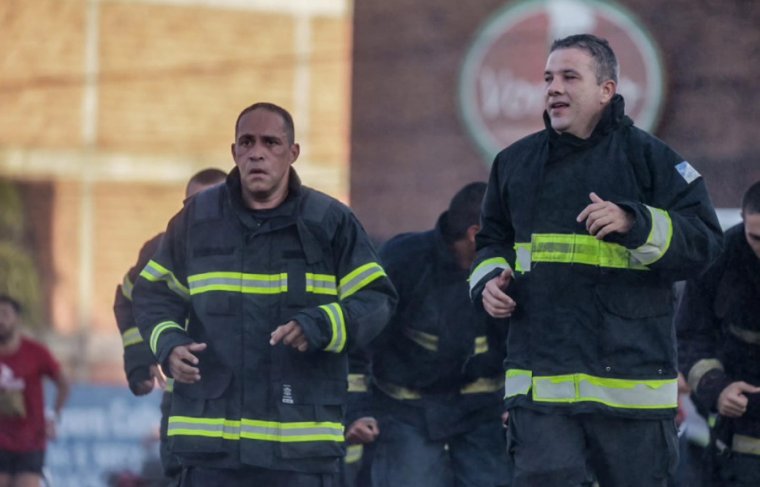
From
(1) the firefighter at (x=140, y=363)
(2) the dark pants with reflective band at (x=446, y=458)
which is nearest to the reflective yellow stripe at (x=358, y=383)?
(2) the dark pants with reflective band at (x=446, y=458)

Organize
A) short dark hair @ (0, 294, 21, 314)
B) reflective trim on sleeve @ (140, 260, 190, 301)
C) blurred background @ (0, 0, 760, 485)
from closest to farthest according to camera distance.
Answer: reflective trim on sleeve @ (140, 260, 190, 301) < short dark hair @ (0, 294, 21, 314) < blurred background @ (0, 0, 760, 485)

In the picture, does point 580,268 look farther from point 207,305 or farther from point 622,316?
point 207,305

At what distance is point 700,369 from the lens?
7242 millimetres

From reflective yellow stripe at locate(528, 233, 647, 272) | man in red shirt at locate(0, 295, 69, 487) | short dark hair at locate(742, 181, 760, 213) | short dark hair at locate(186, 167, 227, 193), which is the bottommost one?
man in red shirt at locate(0, 295, 69, 487)

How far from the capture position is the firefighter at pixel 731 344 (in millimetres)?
7152

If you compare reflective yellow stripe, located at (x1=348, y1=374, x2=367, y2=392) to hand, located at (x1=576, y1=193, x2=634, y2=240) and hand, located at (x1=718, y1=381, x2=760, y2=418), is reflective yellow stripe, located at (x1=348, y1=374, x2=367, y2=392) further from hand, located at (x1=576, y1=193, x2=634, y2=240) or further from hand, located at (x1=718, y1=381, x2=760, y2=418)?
hand, located at (x1=576, y1=193, x2=634, y2=240)

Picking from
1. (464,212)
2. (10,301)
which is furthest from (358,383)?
(10,301)

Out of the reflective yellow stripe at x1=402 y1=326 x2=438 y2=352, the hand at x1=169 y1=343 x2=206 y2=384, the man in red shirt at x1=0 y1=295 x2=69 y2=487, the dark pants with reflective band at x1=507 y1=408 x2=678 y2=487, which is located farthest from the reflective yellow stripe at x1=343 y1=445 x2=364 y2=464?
the man in red shirt at x1=0 y1=295 x2=69 y2=487

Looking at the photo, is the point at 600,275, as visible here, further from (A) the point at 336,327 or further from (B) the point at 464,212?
(B) the point at 464,212

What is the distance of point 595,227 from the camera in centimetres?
522

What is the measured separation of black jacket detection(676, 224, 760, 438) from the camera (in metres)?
7.20

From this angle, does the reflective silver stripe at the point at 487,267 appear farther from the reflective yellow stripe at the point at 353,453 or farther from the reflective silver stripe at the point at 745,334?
the reflective yellow stripe at the point at 353,453

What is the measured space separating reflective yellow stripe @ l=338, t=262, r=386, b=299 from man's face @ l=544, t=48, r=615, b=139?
3.16ft

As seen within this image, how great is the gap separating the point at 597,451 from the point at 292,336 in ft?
3.74
